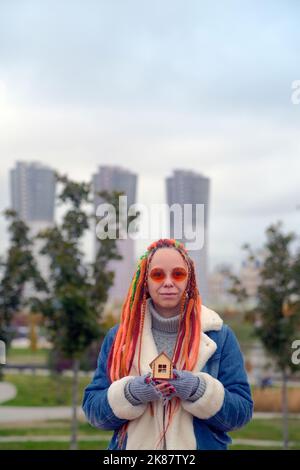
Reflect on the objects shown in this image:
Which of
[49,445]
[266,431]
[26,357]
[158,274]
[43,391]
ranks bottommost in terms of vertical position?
[26,357]

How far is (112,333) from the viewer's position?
312 cm

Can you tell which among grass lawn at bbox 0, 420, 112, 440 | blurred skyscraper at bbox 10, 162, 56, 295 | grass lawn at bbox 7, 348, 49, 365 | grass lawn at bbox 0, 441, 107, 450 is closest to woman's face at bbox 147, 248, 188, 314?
grass lawn at bbox 0, 441, 107, 450

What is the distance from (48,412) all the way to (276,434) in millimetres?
5623

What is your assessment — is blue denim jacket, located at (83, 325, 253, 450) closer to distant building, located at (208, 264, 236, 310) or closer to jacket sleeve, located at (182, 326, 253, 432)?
jacket sleeve, located at (182, 326, 253, 432)

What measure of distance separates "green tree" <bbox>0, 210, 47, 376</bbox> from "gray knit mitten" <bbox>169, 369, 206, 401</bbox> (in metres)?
8.05

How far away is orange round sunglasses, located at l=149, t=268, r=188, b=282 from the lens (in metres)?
3.03

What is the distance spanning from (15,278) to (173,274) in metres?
7.95

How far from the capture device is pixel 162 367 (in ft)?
9.12

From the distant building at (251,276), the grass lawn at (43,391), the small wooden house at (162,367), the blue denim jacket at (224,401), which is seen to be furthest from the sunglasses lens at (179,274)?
Answer: the grass lawn at (43,391)

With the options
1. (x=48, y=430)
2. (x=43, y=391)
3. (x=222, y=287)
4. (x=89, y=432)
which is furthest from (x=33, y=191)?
(x=89, y=432)

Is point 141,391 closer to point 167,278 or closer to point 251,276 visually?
point 167,278

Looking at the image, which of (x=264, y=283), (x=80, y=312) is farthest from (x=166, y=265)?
(x=264, y=283)

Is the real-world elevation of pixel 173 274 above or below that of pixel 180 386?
above

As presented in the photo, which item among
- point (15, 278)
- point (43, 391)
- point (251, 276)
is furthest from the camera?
point (43, 391)
